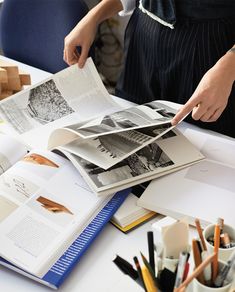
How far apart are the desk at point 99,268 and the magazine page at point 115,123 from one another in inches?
7.4

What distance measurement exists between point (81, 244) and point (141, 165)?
8.7 inches

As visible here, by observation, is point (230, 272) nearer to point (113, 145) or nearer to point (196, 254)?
point (196, 254)

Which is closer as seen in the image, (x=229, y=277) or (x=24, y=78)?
(x=229, y=277)

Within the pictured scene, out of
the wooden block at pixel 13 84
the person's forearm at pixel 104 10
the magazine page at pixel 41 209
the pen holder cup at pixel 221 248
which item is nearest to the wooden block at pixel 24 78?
the wooden block at pixel 13 84

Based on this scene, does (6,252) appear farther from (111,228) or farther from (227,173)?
(227,173)

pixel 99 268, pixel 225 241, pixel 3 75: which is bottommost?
pixel 99 268

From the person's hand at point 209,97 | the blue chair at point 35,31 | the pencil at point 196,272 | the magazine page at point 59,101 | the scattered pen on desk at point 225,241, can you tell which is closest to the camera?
the pencil at point 196,272

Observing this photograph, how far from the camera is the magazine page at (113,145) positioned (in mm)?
921

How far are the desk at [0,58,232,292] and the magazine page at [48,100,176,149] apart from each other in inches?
7.4

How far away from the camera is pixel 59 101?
118 centimetres

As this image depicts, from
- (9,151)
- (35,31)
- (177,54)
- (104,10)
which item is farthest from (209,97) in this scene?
(35,31)

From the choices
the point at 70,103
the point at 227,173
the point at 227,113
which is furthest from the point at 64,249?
the point at 227,113

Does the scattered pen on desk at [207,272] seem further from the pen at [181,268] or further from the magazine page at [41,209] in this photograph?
the magazine page at [41,209]

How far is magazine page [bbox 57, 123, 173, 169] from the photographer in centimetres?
92
